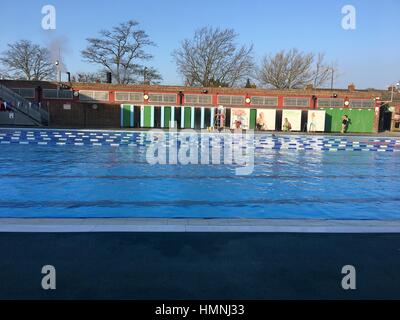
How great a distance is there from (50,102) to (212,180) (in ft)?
94.2

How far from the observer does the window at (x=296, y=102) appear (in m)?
36.3

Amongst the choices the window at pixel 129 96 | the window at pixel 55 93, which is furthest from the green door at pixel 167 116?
the window at pixel 55 93

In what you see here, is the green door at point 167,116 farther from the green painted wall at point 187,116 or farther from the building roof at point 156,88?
the building roof at point 156,88

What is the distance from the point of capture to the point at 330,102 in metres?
36.6

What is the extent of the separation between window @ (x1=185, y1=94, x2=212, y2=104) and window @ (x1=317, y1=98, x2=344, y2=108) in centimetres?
1112

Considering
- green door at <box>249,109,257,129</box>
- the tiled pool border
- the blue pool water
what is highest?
green door at <box>249,109,257,129</box>

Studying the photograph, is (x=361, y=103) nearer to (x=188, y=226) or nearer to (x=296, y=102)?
(x=296, y=102)

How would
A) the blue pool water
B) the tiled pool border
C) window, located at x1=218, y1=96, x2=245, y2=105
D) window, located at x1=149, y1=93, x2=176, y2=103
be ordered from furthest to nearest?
window, located at x1=218, y1=96, x2=245, y2=105 → window, located at x1=149, y1=93, x2=176, y2=103 → the tiled pool border → the blue pool water

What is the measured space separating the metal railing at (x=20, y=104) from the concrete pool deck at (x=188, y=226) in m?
28.1

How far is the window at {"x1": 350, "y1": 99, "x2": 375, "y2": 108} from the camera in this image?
Result: 1430 inches

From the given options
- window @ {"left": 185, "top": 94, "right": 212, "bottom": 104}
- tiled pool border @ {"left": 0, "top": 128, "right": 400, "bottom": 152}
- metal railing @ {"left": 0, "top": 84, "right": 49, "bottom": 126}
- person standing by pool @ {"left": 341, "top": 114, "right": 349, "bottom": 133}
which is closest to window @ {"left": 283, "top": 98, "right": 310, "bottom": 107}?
person standing by pool @ {"left": 341, "top": 114, "right": 349, "bottom": 133}

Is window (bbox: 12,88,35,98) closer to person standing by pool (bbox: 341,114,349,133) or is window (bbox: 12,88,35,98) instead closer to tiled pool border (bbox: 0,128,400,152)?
tiled pool border (bbox: 0,128,400,152)

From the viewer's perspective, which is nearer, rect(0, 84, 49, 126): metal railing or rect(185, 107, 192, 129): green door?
rect(0, 84, 49, 126): metal railing

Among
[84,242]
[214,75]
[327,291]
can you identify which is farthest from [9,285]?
[214,75]
